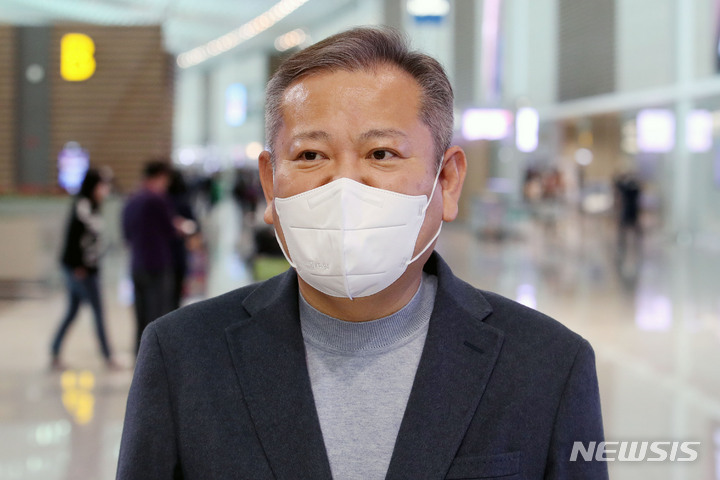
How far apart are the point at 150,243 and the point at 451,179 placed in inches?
181

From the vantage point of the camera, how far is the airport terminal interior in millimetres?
5254

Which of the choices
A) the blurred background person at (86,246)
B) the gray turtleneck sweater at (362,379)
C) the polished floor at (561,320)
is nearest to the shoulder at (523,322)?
the gray turtleneck sweater at (362,379)

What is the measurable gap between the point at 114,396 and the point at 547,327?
15.3ft

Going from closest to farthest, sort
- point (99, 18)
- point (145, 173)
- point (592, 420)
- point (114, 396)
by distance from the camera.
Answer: point (592, 420) < point (114, 396) < point (145, 173) < point (99, 18)

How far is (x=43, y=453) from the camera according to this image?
4.30 meters

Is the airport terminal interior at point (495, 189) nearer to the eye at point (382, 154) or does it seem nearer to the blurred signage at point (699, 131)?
the blurred signage at point (699, 131)

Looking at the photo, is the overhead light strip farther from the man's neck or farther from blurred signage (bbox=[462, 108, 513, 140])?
the man's neck

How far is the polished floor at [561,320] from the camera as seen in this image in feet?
14.3

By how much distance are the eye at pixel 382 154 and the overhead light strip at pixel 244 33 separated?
1193 inches

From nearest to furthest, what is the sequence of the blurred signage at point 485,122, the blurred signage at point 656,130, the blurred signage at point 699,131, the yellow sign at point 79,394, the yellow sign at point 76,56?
the yellow sign at point 79,394
the yellow sign at point 76,56
the blurred signage at point 485,122
the blurred signage at point 699,131
the blurred signage at point 656,130

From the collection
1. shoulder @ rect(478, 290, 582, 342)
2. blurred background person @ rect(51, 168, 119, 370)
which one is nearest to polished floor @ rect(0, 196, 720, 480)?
blurred background person @ rect(51, 168, 119, 370)

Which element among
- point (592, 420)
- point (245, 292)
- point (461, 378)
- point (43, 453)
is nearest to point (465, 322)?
point (461, 378)

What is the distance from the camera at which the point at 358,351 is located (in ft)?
4.35

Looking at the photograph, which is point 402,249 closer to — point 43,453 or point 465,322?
point 465,322
